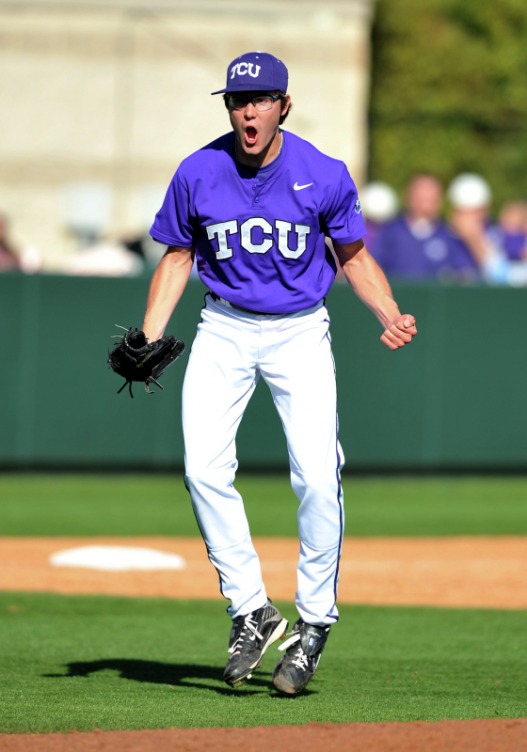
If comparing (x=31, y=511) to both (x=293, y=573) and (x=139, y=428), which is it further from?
(x=293, y=573)

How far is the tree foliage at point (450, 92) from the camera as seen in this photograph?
27156 millimetres

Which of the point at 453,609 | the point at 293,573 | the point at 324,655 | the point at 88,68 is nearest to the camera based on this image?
the point at 324,655

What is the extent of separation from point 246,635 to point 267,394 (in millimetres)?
7027

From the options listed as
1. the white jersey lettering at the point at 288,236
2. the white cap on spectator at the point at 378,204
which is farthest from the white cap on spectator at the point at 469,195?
the white jersey lettering at the point at 288,236

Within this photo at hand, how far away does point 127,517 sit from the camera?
11414mm

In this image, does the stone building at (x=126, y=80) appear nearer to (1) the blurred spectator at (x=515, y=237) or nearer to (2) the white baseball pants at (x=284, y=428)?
(1) the blurred spectator at (x=515, y=237)

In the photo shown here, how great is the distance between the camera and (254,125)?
5.58 m

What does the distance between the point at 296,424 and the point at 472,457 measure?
7.90 m

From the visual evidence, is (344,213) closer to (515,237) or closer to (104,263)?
(104,263)

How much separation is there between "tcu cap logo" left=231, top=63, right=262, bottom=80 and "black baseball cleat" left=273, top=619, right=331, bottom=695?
78.6 inches

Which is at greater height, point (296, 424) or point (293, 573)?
point (296, 424)

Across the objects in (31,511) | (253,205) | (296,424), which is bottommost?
(31,511)

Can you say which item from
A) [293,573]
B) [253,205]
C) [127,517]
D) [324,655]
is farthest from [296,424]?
[127,517]

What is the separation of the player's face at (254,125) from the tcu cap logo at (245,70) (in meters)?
0.07
